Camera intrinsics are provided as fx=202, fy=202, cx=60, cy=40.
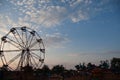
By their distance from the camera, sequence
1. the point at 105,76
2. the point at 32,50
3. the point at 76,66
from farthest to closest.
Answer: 1. the point at 76,66
2. the point at 105,76
3. the point at 32,50

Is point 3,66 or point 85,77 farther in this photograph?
point 85,77

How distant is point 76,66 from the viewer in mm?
100438

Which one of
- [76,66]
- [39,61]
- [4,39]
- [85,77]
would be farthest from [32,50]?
[76,66]

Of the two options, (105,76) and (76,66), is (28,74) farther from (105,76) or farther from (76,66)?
(76,66)

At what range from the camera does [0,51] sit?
34.1 metres

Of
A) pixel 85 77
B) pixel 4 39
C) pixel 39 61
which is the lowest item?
pixel 85 77

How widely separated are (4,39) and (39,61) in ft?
23.8

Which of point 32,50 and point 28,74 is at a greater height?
point 32,50

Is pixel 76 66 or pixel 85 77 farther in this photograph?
pixel 76 66

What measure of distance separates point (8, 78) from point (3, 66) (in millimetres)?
4627

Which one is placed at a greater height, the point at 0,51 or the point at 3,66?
the point at 0,51

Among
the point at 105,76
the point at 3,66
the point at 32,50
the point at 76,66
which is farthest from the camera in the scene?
the point at 76,66

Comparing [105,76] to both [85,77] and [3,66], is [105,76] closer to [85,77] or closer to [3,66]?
[85,77]

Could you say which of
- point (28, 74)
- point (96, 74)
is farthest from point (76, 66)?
point (28, 74)
